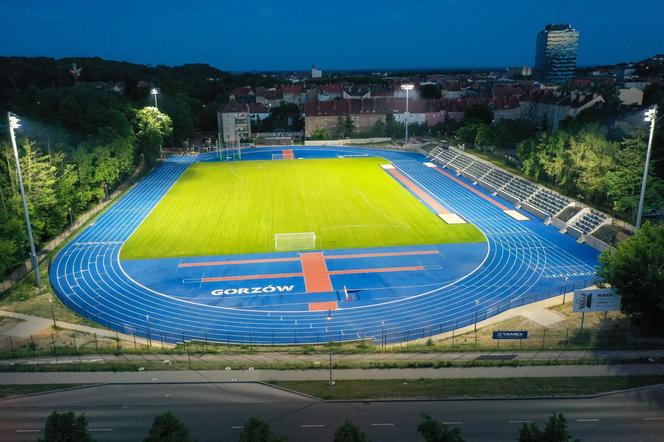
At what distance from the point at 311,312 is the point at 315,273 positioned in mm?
5098

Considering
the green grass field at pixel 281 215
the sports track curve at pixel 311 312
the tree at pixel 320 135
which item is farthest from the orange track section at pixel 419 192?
the tree at pixel 320 135

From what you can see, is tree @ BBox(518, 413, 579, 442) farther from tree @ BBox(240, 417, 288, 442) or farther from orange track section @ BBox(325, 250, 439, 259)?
orange track section @ BBox(325, 250, 439, 259)

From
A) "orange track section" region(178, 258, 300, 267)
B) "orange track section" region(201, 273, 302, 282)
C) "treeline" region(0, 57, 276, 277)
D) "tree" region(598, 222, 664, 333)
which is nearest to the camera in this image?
"tree" region(598, 222, 664, 333)

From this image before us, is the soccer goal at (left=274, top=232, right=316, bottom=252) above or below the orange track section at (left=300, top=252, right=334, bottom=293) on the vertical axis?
above

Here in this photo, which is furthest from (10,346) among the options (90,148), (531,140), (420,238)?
(531,140)

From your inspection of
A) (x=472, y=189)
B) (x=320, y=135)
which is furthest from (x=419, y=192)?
(x=320, y=135)

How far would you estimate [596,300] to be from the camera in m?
21.8

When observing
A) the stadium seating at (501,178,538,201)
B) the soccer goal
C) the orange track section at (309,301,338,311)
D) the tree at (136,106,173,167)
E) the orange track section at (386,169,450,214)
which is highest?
the tree at (136,106,173,167)

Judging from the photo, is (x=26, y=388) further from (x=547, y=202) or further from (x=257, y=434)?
(x=547, y=202)

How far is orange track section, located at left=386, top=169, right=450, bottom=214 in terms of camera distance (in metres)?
44.8

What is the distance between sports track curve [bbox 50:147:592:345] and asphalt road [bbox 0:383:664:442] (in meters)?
5.52

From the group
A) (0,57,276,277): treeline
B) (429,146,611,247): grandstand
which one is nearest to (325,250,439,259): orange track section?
(429,146,611,247): grandstand

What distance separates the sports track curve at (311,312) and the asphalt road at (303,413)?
5.52 meters

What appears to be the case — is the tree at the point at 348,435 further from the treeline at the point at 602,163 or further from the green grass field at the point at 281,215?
the treeline at the point at 602,163
